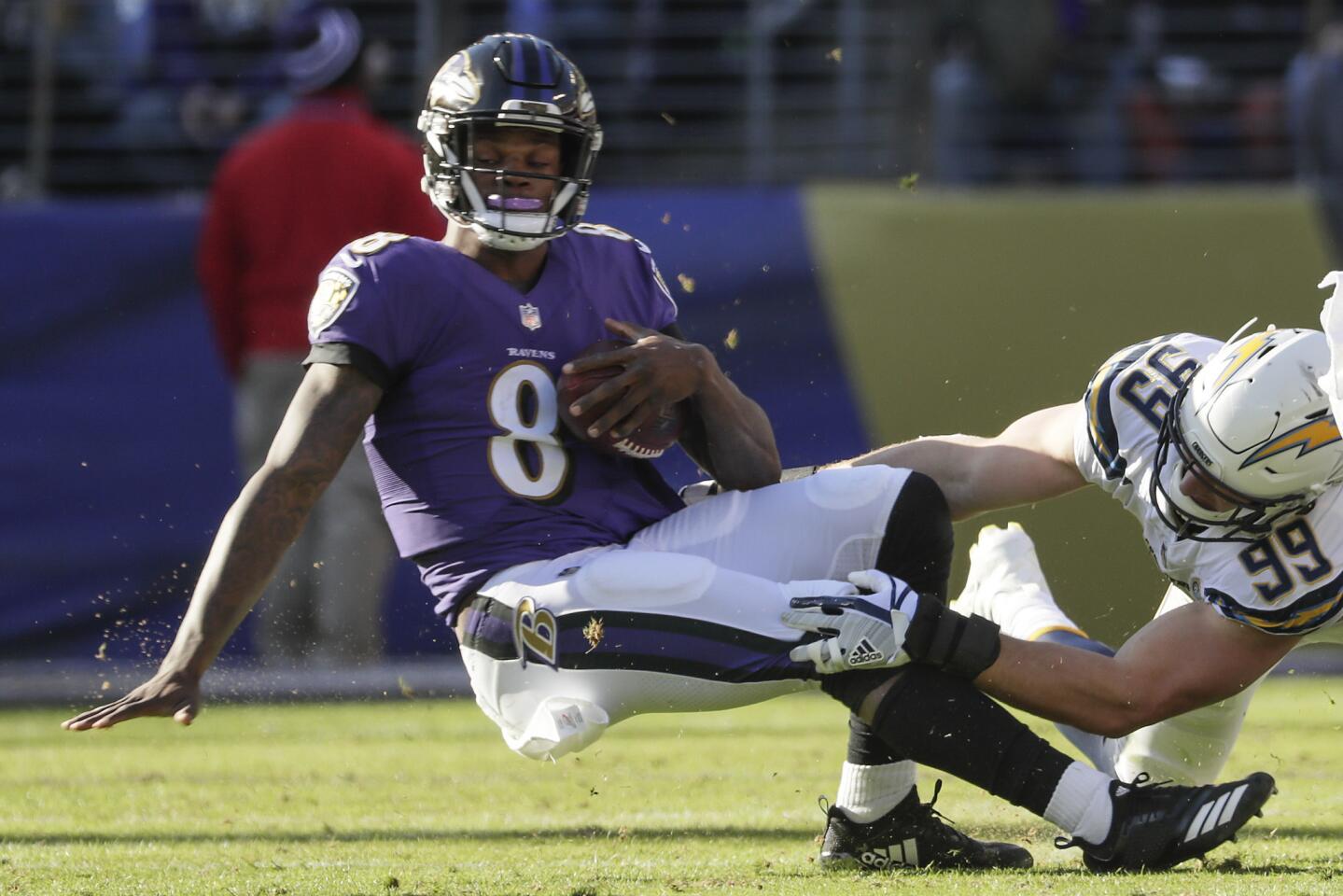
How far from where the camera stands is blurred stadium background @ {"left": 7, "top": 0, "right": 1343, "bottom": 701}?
7.21 metres

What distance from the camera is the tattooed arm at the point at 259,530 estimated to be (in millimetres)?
3266

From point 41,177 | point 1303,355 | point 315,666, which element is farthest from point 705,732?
point 41,177

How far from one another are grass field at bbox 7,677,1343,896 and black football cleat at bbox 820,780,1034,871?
0.10m

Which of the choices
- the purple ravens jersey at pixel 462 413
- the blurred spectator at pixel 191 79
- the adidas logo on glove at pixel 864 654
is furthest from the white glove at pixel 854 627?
the blurred spectator at pixel 191 79

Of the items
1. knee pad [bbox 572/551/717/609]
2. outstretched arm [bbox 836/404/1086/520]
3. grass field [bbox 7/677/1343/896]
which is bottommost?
grass field [bbox 7/677/1343/896]

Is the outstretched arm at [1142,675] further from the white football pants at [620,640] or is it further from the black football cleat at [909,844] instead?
the white football pants at [620,640]

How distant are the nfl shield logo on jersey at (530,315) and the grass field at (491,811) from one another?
1.09 meters

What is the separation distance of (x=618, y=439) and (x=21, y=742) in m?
3.10

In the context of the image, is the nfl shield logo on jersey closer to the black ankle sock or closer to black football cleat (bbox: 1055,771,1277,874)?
the black ankle sock

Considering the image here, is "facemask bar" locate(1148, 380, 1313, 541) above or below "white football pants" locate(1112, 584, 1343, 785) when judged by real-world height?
above

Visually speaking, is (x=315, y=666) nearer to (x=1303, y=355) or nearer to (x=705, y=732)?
(x=705, y=732)

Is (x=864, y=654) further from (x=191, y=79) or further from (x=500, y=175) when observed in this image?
(x=191, y=79)

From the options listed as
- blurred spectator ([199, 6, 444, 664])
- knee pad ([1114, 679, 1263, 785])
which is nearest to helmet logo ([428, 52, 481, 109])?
knee pad ([1114, 679, 1263, 785])

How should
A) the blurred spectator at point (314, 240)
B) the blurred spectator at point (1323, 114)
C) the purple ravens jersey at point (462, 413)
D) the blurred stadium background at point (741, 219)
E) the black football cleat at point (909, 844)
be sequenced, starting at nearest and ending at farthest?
1. the purple ravens jersey at point (462, 413)
2. the black football cleat at point (909, 844)
3. the blurred spectator at point (314, 240)
4. the blurred stadium background at point (741, 219)
5. the blurred spectator at point (1323, 114)
